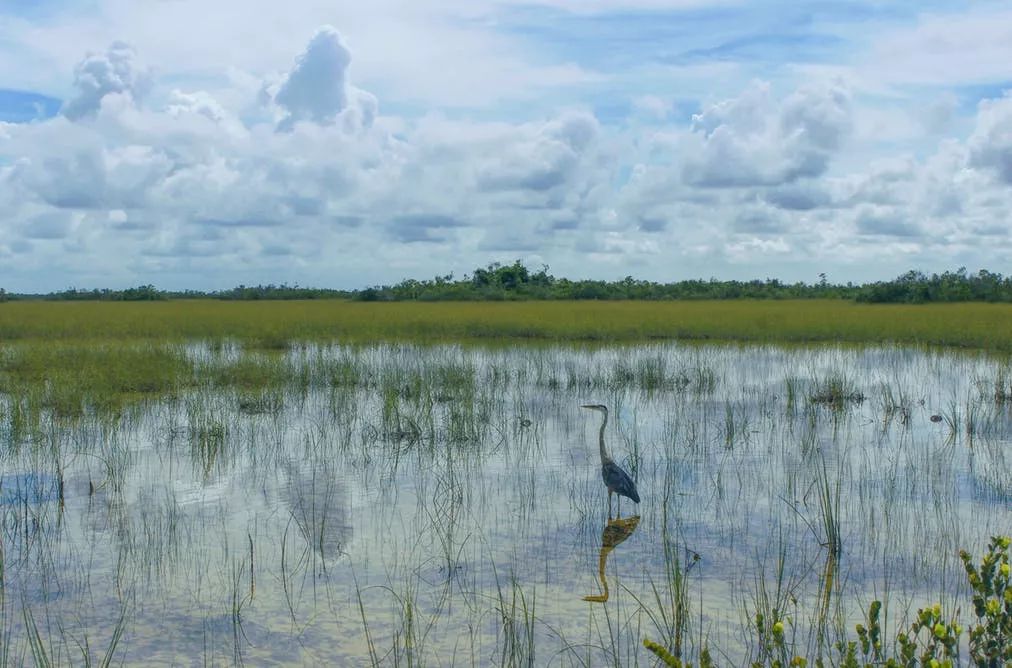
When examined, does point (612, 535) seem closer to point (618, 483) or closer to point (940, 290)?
point (618, 483)

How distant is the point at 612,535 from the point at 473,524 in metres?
0.92

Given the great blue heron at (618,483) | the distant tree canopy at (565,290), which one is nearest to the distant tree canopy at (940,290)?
the distant tree canopy at (565,290)

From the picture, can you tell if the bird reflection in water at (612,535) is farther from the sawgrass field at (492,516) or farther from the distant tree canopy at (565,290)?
the distant tree canopy at (565,290)

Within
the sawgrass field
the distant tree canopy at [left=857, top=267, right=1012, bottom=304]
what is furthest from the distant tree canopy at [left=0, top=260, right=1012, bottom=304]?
the sawgrass field

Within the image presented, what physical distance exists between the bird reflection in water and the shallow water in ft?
0.09

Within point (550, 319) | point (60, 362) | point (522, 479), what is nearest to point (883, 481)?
point (522, 479)

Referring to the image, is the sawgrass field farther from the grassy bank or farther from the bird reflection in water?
the grassy bank

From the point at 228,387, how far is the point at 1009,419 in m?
9.38

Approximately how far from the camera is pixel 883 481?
22.6ft

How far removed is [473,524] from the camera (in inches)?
233

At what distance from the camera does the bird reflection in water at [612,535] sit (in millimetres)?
5070

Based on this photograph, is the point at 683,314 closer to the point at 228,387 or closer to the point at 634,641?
the point at 228,387

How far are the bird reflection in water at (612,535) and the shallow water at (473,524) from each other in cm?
3

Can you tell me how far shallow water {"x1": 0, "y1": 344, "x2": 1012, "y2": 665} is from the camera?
4.23 m
